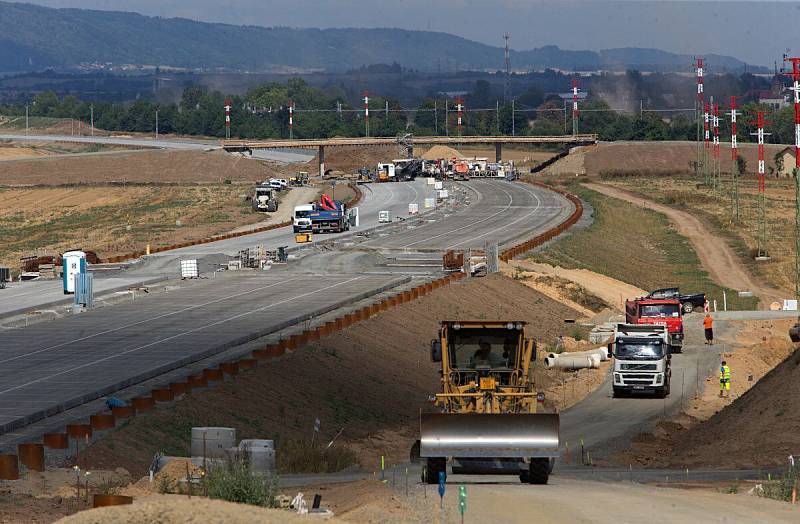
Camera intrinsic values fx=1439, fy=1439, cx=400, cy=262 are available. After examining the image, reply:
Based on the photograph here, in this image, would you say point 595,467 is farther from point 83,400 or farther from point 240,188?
point 240,188

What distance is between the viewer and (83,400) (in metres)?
38.2

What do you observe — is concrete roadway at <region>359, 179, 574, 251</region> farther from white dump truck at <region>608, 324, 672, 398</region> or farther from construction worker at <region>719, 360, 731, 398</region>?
construction worker at <region>719, 360, 731, 398</region>

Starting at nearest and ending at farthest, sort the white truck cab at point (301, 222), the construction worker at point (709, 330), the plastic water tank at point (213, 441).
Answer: the plastic water tank at point (213, 441) → the construction worker at point (709, 330) → the white truck cab at point (301, 222)

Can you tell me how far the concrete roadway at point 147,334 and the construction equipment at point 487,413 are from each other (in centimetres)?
1227

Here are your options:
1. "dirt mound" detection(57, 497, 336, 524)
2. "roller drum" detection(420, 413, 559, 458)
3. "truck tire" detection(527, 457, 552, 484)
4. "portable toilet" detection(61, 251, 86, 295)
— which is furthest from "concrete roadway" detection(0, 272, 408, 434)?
"dirt mound" detection(57, 497, 336, 524)

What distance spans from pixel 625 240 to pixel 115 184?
3042 inches

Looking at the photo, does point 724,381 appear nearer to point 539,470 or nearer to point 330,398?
point 330,398

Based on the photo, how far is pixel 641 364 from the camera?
157 feet

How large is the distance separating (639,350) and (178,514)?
31444 millimetres

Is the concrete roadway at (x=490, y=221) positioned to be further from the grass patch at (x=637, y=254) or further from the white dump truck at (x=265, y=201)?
the white dump truck at (x=265, y=201)

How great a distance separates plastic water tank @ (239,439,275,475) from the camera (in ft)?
92.8

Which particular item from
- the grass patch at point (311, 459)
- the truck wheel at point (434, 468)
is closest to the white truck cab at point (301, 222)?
the grass patch at point (311, 459)

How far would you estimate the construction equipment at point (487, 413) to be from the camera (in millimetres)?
25625

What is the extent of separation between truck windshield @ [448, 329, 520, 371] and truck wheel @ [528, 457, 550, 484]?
246 centimetres
